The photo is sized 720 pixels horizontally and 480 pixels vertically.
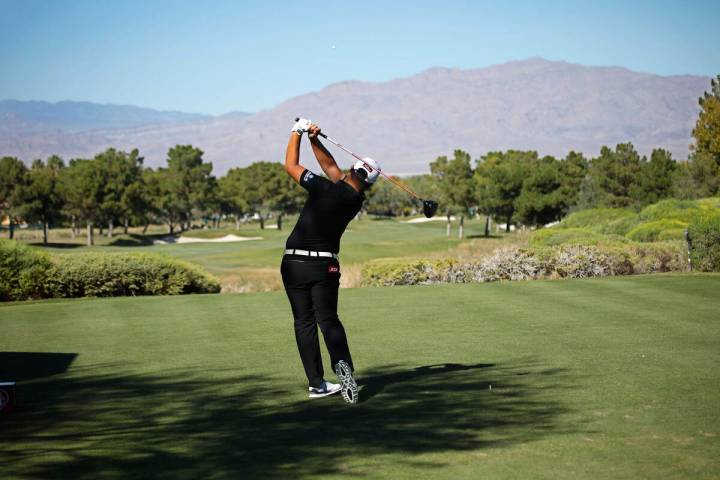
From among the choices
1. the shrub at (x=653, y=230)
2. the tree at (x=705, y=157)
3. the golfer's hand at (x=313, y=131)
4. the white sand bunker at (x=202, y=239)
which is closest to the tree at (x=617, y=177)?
the tree at (x=705, y=157)

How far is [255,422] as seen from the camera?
295 inches

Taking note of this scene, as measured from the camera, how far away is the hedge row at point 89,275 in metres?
20.0

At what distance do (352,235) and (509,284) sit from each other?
73959mm

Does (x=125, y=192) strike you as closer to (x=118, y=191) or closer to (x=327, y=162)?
(x=118, y=191)

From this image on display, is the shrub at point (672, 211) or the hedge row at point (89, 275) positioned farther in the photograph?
the shrub at point (672, 211)

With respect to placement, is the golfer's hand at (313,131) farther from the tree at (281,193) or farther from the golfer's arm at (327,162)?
the tree at (281,193)

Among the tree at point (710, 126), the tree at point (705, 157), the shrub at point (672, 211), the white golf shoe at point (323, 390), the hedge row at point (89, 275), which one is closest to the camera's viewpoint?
the white golf shoe at point (323, 390)

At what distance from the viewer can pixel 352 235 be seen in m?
93.1

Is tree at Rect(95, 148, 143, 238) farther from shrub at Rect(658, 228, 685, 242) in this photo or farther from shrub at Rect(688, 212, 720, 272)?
shrub at Rect(688, 212, 720, 272)

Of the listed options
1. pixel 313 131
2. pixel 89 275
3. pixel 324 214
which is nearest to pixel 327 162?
pixel 313 131

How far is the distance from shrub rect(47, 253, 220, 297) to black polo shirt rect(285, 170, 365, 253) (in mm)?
13613

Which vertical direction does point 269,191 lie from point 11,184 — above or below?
above

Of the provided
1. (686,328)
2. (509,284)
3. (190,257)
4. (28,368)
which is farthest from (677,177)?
(28,368)

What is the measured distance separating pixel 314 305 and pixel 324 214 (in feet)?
2.84
